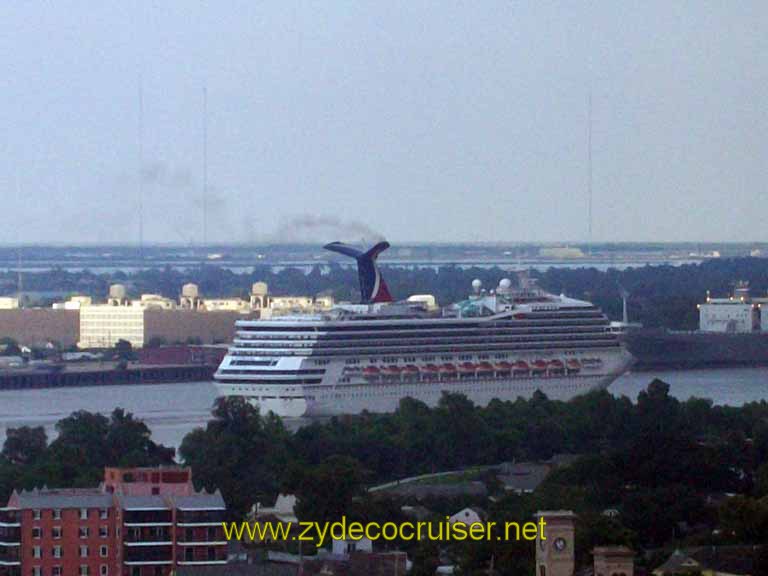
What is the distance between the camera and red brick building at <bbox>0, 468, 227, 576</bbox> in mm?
19453

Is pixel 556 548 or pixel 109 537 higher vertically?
pixel 556 548

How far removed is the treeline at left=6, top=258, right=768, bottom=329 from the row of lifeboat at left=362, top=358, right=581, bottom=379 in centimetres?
2486

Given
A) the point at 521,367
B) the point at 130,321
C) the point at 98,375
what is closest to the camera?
the point at 521,367

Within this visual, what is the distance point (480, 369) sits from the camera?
149 feet

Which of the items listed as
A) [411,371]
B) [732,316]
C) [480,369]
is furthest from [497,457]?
[732,316]

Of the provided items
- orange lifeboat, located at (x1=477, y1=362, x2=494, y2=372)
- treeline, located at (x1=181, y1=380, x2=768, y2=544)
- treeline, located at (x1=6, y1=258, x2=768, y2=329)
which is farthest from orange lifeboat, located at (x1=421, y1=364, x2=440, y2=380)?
treeline, located at (x1=6, y1=258, x2=768, y2=329)

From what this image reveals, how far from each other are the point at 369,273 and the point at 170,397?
4735 mm

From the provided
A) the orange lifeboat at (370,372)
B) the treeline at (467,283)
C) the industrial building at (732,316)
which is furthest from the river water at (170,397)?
the treeline at (467,283)

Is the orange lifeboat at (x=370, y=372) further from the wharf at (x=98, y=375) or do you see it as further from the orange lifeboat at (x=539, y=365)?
the wharf at (x=98, y=375)

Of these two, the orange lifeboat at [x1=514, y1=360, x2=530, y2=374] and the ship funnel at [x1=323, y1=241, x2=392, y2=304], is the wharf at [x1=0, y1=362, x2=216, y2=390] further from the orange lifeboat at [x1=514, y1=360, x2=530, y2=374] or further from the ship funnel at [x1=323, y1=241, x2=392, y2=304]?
the orange lifeboat at [x1=514, y1=360, x2=530, y2=374]

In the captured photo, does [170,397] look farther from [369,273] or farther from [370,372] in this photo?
[370,372]

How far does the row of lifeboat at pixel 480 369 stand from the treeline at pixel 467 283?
81.6ft

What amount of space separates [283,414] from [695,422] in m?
10.2

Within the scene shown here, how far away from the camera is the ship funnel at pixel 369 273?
46344mm
